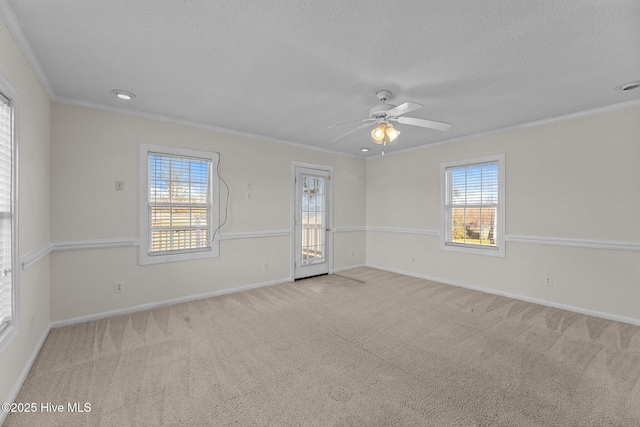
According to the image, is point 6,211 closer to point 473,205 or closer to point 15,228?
point 15,228

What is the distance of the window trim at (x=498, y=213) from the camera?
166 inches

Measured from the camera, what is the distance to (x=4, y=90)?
1.79 meters

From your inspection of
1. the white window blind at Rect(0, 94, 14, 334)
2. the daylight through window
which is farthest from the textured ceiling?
the daylight through window

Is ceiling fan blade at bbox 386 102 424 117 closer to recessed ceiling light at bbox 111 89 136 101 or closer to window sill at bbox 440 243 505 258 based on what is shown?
recessed ceiling light at bbox 111 89 136 101

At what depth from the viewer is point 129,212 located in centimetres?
351

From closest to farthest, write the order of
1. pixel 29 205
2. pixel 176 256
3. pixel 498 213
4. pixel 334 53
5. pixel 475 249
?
pixel 334 53
pixel 29 205
pixel 176 256
pixel 498 213
pixel 475 249

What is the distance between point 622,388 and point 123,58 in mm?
4589

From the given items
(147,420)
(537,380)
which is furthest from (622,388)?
(147,420)

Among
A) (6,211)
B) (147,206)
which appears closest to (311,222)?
(147,206)

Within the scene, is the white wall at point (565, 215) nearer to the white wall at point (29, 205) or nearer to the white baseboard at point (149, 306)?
the white baseboard at point (149, 306)

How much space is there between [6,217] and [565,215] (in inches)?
219

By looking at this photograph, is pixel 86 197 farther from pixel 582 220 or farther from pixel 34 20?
pixel 582 220

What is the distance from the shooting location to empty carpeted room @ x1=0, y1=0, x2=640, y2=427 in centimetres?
185

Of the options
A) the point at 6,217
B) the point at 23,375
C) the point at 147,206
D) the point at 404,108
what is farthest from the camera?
the point at 147,206
